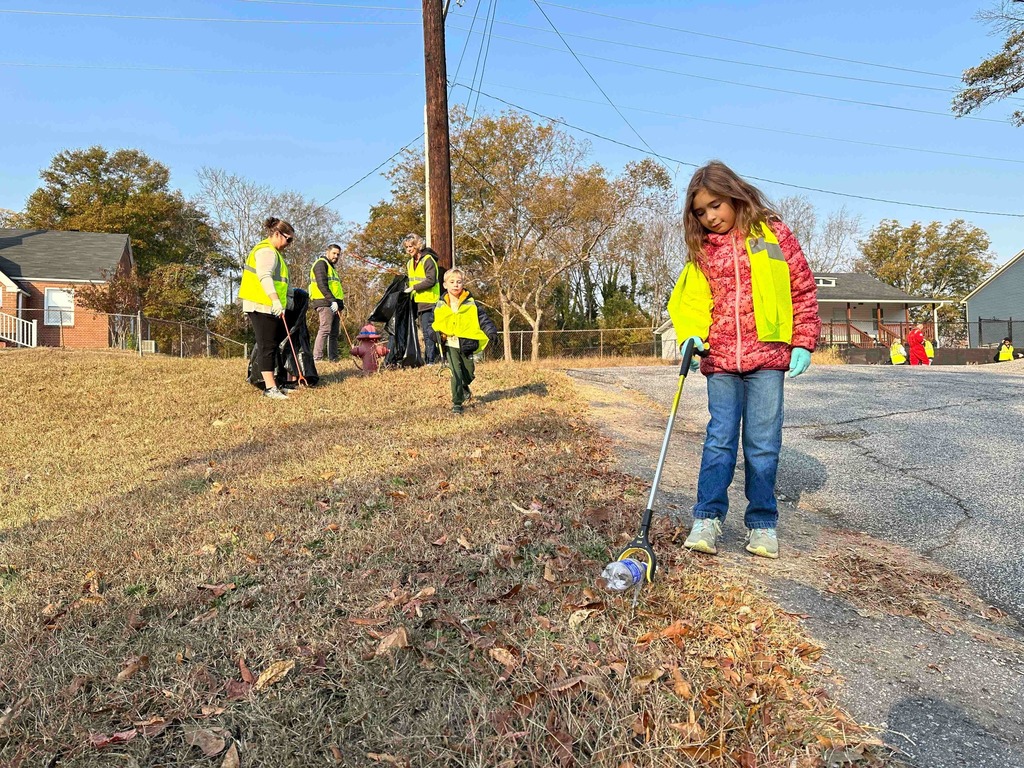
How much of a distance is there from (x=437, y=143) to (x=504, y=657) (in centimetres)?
943

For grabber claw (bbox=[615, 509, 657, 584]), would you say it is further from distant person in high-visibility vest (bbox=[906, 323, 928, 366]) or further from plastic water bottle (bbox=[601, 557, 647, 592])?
distant person in high-visibility vest (bbox=[906, 323, 928, 366])

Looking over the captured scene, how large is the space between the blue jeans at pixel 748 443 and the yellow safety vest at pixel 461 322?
374cm

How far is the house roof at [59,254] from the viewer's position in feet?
93.9

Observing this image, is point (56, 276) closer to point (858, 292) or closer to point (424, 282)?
point (424, 282)

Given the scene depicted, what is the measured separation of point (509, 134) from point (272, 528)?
1123 inches

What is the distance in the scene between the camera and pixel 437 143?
33.9ft

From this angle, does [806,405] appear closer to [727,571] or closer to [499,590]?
[727,571]

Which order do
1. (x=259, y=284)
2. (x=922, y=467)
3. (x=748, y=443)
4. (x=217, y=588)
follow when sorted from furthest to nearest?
(x=259, y=284) → (x=922, y=467) → (x=748, y=443) → (x=217, y=588)

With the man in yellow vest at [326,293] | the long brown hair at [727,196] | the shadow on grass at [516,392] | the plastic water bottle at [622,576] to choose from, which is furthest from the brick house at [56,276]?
the plastic water bottle at [622,576]

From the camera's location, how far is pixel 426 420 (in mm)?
6766

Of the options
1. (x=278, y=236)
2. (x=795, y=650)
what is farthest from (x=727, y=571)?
(x=278, y=236)

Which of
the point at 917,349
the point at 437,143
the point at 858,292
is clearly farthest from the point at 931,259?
the point at 437,143

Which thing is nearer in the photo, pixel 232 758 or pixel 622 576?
pixel 232 758

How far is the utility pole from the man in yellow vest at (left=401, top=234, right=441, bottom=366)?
756 millimetres
